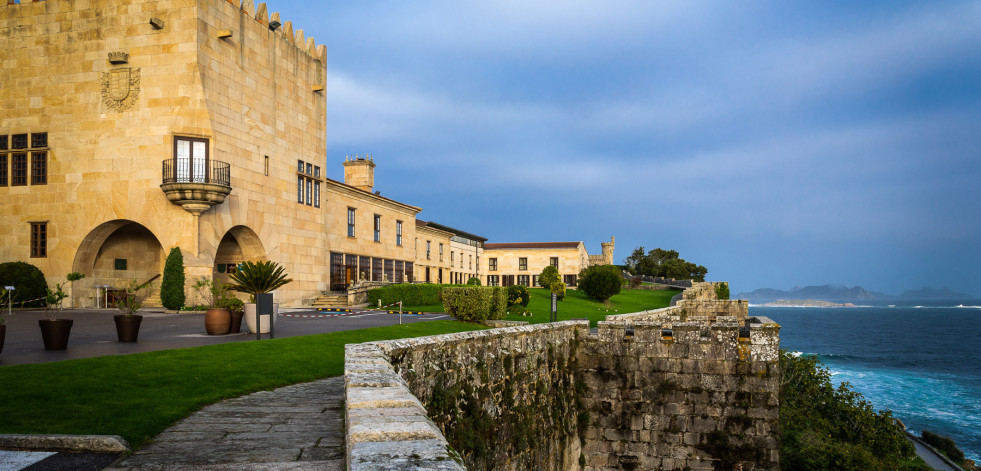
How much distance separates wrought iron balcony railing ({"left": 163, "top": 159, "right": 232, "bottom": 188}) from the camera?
1027 inches

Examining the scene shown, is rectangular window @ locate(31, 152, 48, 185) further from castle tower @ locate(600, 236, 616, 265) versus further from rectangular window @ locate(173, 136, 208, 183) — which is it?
castle tower @ locate(600, 236, 616, 265)

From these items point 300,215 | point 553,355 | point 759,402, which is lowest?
point 759,402

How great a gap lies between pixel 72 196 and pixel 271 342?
20.0 m

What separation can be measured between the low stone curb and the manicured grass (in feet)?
0.84

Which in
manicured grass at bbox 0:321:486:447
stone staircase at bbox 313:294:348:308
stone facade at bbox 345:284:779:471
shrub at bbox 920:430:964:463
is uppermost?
manicured grass at bbox 0:321:486:447

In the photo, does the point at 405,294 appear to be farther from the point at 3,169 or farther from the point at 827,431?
the point at 827,431

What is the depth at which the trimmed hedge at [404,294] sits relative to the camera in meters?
33.3

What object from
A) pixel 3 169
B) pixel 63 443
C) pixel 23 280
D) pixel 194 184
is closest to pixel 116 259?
pixel 23 280

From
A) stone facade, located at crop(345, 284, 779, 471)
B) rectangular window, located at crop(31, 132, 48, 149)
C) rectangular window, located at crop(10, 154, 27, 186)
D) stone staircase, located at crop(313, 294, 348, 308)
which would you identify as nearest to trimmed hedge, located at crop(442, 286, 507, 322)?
stone facade, located at crop(345, 284, 779, 471)

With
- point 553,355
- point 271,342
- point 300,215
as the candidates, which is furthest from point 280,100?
point 553,355

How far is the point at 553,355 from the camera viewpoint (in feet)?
43.0

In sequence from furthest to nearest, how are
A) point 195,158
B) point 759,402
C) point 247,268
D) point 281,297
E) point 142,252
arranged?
point 281,297 < point 142,252 < point 195,158 < point 247,268 < point 759,402

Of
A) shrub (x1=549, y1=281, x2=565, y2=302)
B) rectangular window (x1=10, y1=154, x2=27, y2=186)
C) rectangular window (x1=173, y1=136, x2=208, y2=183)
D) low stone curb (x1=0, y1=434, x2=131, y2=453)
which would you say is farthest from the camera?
shrub (x1=549, y1=281, x2=565, y2=302)

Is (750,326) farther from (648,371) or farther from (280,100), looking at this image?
(280,100)
